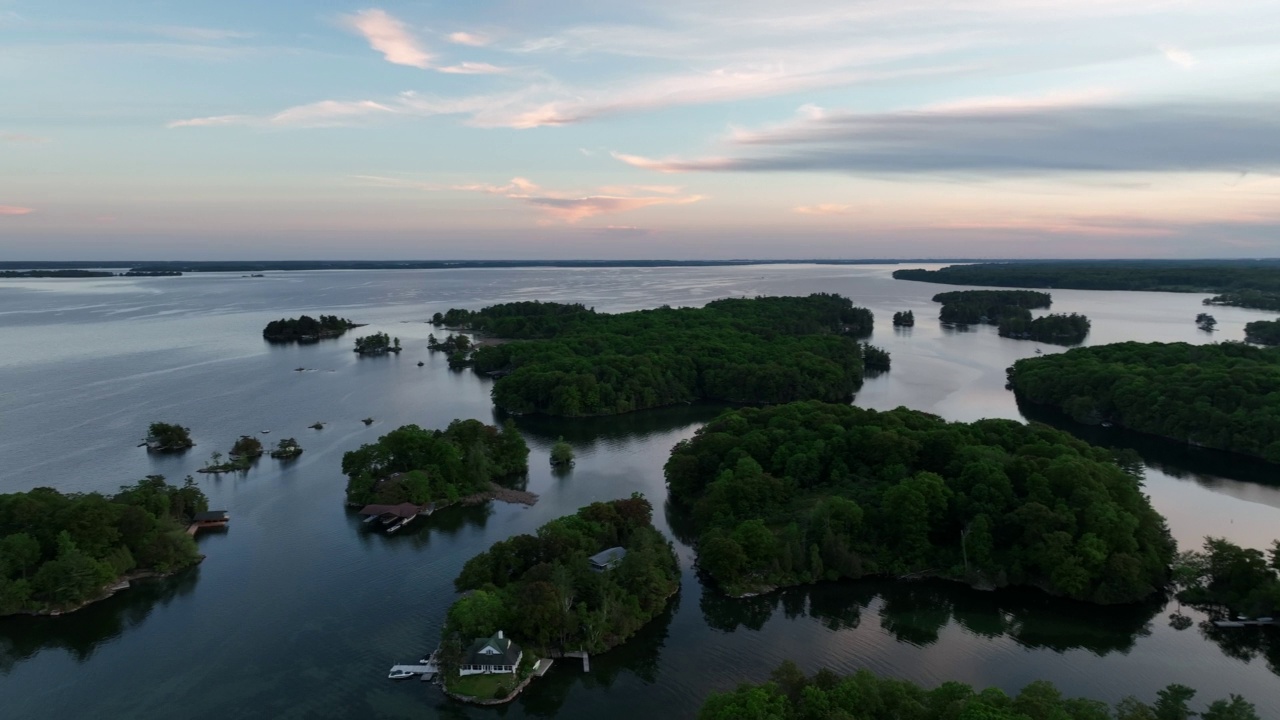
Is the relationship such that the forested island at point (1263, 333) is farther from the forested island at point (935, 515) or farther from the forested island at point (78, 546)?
the forested island at point (78, 546)

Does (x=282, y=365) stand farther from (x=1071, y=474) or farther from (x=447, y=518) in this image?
(x=1071, y=474)

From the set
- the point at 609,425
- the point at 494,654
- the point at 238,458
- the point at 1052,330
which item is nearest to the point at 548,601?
the point at 494,654

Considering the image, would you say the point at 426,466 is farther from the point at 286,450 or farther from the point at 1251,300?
the point at 1251,300

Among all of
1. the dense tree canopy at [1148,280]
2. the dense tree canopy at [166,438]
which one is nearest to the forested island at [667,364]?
the dense tree canopy at [166,438]

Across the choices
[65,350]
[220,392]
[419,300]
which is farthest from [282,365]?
[419,300]

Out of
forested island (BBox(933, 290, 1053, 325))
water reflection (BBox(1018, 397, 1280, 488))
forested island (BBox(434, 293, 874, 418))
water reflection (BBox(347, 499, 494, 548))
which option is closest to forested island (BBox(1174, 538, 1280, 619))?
water reflection (BBox(1018, 397, 1280, 488))

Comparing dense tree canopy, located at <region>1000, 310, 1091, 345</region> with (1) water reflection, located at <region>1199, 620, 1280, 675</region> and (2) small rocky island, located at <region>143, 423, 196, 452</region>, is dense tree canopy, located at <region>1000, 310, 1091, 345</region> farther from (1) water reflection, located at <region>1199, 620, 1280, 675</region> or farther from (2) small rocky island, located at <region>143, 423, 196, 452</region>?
(2) small rocky island, located at <region>143, 423, 196, 452</region>
